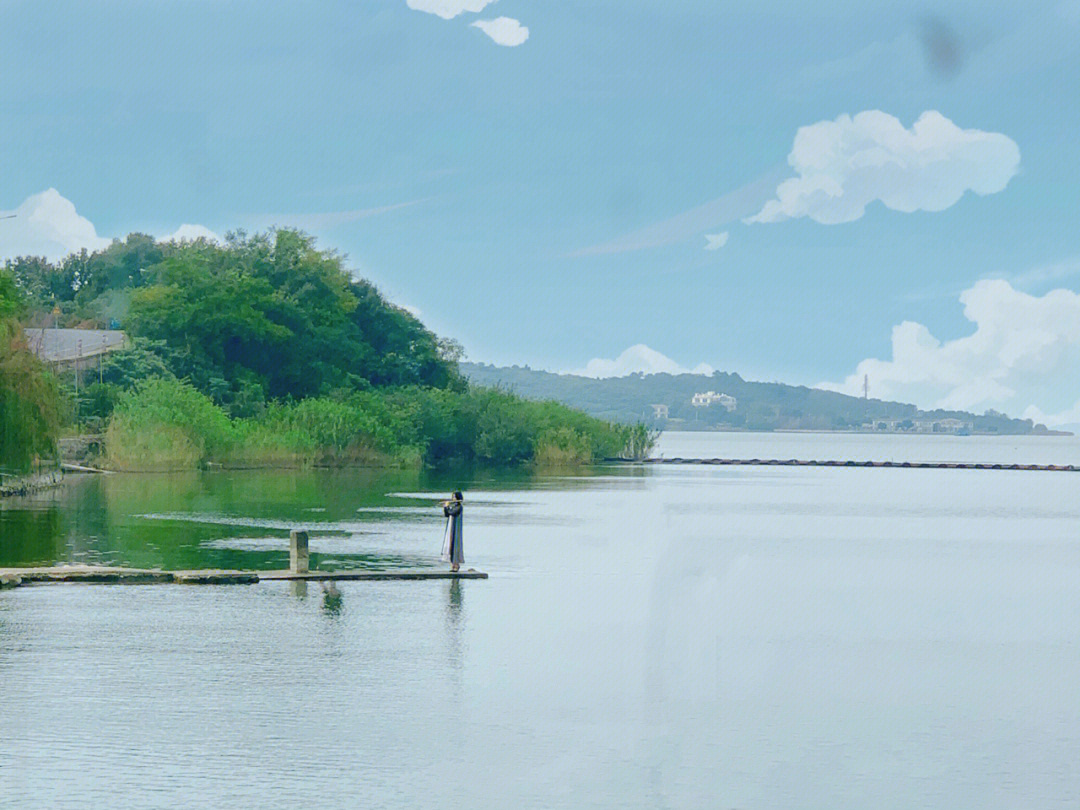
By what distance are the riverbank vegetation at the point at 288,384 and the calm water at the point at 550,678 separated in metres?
38.5

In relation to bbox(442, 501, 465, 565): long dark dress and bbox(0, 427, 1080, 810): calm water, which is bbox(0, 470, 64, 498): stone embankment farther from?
bbox(442, 501, 465, 565): long dark dress

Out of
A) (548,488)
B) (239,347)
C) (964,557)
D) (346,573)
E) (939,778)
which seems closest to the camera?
(939,778)

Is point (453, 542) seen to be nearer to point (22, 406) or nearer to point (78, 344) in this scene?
point (22, 406)

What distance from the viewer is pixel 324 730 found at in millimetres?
13625

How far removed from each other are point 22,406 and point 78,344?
42.7 metres

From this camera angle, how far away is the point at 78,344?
8494cm

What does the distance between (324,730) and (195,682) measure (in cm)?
252

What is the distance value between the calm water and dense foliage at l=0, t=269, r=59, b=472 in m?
9.15

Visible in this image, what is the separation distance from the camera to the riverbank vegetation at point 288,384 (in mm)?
73188

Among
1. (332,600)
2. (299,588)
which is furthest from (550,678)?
(299,588)

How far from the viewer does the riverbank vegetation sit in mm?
73188

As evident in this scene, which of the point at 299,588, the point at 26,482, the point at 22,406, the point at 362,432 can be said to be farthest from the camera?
the point at 362,432

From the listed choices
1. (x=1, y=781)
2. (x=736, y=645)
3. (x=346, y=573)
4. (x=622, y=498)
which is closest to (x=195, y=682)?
(x=1, y=781)

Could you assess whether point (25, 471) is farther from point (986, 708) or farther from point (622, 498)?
point (986, 708)
